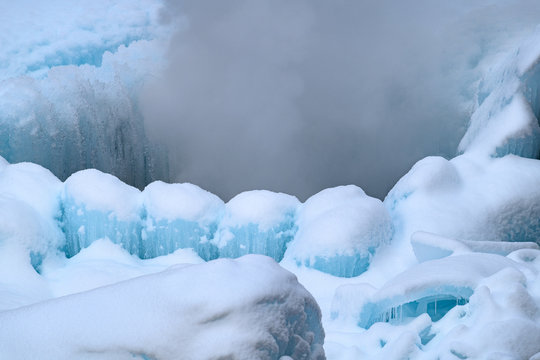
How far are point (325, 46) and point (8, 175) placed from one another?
353 centimetres

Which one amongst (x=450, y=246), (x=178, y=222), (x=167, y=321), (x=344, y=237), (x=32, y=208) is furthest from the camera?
(x=178, y=222)

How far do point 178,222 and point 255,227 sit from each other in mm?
529

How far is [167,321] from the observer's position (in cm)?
144

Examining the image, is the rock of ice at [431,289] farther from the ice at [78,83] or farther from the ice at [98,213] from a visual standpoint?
the ice at [78,83]

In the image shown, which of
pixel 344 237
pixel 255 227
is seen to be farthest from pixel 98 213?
pixel 344 237

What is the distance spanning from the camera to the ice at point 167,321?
139 cm

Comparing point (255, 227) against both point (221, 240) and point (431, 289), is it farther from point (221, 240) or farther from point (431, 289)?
point (431, 289)

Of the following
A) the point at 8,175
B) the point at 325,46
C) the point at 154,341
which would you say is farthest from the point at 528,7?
the point at 154,341

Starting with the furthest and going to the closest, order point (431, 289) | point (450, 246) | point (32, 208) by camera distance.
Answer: point (32, 208)
point (450, 246)
point (431, 289)

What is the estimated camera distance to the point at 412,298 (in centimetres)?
245

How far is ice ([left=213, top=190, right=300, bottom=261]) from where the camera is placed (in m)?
3.86

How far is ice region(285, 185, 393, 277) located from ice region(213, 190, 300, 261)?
0.45 ft

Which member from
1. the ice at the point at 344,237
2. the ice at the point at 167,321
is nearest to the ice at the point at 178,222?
the ice at the point at 344,237

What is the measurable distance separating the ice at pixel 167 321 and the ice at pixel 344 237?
A: 1968mm
